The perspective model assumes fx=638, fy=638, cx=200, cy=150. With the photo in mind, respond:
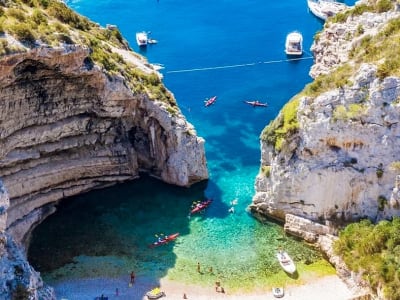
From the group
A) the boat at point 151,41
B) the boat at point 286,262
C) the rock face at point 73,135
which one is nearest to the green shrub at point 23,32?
the rock face at point 73,135

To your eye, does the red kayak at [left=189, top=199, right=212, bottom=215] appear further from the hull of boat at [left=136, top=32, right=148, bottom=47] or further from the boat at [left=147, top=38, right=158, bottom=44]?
the boat at [left=147, top=38, right=158, bottom=44]

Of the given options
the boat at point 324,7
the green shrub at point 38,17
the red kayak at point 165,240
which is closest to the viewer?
the green shrub at point 38,17

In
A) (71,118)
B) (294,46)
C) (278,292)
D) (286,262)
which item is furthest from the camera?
(294,46)

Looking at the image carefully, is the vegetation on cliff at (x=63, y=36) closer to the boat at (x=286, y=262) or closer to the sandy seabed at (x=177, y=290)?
the boat at (x=286, y=262)

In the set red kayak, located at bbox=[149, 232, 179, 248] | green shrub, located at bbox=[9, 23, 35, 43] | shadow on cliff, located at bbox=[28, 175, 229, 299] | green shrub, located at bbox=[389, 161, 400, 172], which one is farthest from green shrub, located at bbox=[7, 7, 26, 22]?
green shrub, located at bbox=[389, 161, 400, 172]

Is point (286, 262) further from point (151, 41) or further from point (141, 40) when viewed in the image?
point (151, 41)

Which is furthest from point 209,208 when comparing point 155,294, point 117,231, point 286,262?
point 155,294

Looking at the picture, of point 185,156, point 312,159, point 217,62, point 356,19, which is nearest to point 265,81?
point 217,62
